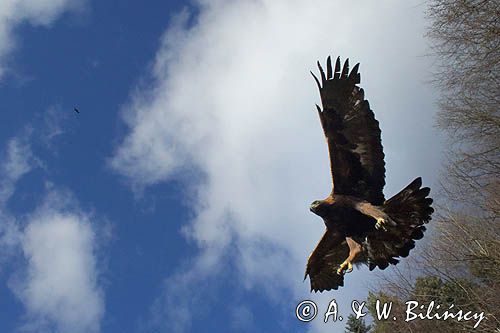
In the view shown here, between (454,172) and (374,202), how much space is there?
18.5 feet

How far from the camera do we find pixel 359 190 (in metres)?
5.66

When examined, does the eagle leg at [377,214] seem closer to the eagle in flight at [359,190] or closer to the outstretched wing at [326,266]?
the eagle in flight at [359,190]

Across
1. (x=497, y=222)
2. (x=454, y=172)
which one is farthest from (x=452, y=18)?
(x=497, y=222)

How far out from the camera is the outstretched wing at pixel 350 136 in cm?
538

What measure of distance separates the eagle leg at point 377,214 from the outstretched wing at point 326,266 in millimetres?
1229

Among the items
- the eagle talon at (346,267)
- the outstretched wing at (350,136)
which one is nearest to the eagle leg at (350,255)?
the eagle talon at (346,267)

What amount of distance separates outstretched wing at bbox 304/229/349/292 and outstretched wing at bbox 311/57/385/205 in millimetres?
1139

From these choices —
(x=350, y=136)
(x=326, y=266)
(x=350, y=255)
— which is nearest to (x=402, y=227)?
(x=350, y=255)

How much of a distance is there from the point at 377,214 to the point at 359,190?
1.94 ft

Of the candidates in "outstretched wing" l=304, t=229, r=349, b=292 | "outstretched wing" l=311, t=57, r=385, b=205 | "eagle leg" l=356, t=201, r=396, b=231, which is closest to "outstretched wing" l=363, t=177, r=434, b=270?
"eagle leg" l=356, t=201, r=396, b=231

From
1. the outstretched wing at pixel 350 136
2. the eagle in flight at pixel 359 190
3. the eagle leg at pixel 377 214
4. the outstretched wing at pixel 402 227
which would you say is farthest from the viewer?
the outstretched wing at pixel 350 136

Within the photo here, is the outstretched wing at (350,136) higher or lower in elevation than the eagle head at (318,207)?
higher

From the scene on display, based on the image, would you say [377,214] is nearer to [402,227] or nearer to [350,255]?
[402,227]

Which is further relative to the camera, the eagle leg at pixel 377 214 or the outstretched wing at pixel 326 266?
the outstretched wing at pixel 326 266
